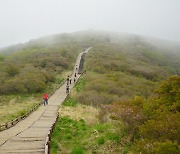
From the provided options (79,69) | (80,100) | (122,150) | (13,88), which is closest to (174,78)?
(122,150)

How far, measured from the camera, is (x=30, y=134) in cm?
1748

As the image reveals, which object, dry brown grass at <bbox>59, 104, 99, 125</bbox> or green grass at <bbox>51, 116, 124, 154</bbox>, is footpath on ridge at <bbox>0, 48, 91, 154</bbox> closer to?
green grass at <bbox>51, 116, 124, 154</bbox>

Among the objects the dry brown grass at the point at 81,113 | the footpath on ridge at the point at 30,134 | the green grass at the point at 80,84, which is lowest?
the green grass at the point at 80,84

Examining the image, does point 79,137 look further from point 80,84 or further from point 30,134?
point 80,84

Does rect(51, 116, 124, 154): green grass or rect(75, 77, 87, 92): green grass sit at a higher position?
rect(51, 116, 124, 154): green grass

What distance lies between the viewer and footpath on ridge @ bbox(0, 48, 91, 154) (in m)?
14.8

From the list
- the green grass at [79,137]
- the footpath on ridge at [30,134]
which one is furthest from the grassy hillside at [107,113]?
the footpath on ridge at [30,134]

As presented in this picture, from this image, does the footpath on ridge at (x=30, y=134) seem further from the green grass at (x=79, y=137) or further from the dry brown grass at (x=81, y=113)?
the dry brown grass at (x=81, y=113)

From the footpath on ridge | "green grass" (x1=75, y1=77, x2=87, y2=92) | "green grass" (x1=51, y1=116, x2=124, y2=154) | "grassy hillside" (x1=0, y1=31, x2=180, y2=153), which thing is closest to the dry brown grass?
"grassy hillside" (x1=0, y1=31, x2=180, y2=153)

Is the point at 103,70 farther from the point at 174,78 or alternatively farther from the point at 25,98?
the point at 174,78

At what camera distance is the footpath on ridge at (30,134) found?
14.8 metres

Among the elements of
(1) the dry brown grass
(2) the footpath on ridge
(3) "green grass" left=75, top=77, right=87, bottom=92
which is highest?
(2) the footpath on ridge

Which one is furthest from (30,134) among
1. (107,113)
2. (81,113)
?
(81,113)

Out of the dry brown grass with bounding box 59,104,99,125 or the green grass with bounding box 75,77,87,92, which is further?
the green grass with bounding box 75,77,87,92
